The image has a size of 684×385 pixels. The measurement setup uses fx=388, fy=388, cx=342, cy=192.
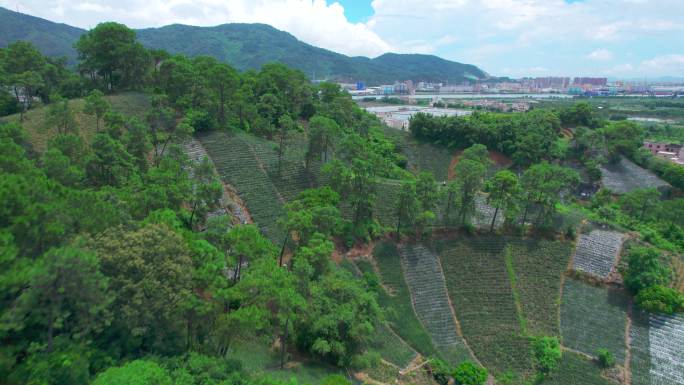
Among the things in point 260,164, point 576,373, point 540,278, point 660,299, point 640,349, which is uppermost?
point 260,164

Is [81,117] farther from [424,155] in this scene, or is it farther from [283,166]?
[424,155]

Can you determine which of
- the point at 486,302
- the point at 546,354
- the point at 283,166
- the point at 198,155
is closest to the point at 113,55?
Result: the point at 198,155

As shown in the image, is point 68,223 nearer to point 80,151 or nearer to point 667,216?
point 80,151

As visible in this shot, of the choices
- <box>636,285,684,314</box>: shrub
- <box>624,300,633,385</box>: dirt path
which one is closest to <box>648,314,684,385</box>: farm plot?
<box>636,285,684,314</box>: shrub

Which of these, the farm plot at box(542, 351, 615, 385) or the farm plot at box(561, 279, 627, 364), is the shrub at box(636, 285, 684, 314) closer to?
the farm plot at box(561, 279, 627, 364)

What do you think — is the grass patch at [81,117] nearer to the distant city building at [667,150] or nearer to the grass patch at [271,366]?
the grass patch at [271,366]

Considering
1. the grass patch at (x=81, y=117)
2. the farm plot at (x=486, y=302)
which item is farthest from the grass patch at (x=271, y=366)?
the grass patch at (x=81, y=117)

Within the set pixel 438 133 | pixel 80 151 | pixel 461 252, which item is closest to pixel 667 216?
pixel 461 252
